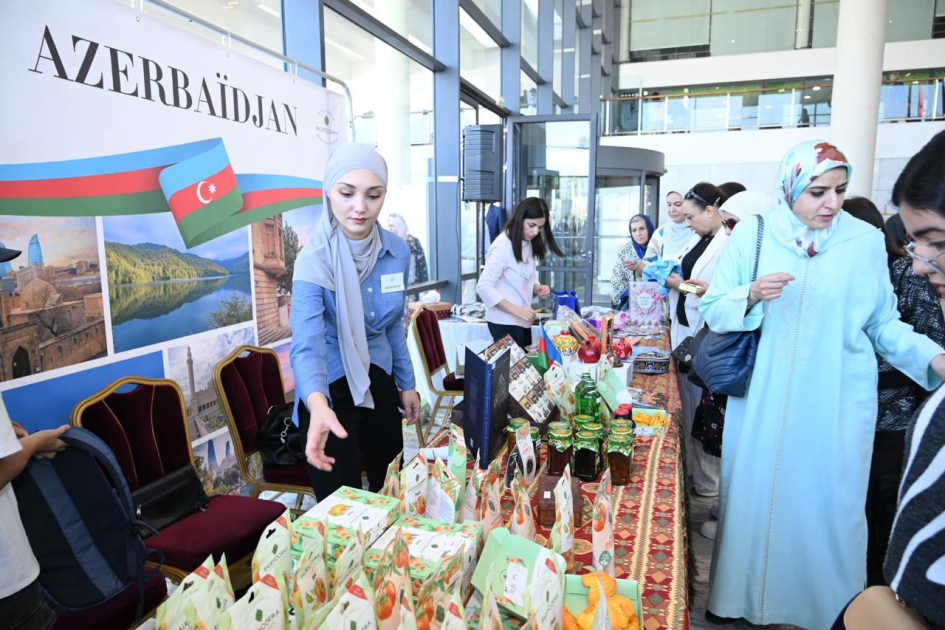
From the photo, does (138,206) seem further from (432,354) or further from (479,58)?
(479,58)

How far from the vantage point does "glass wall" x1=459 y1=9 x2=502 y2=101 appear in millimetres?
6242

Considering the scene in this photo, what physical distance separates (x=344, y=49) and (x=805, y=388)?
12.4ft

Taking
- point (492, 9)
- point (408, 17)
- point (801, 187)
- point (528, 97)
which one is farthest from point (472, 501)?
point (528, 97)

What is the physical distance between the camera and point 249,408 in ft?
8.11

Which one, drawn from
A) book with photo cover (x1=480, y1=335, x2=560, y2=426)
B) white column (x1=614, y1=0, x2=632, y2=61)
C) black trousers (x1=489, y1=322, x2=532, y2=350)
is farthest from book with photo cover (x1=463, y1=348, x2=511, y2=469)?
white column (x1=614, y1=0, x2=632, y2=61)

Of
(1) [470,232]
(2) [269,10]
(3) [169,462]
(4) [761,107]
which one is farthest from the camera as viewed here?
(4) [761,107]

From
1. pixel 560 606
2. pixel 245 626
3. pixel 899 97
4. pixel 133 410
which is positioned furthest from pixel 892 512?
pixel 899 97

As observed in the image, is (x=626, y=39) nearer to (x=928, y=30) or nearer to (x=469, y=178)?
(x=928, y=30)

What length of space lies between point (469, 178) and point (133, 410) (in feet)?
13.3

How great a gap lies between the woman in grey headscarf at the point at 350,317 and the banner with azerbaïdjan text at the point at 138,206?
0.91 metres

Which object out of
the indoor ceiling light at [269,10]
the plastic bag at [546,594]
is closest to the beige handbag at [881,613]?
the plastic bag at [546,594]

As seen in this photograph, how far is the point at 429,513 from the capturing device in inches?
45.9

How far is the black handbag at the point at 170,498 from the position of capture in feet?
6.24

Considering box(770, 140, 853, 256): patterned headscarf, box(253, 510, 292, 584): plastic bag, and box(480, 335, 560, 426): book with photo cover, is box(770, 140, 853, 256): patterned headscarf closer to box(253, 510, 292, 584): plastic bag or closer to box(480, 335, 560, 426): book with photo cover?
box(480, 335, 560, 426): book with photo cover
